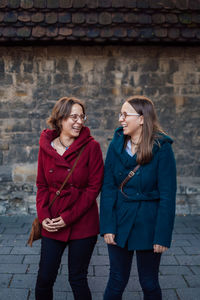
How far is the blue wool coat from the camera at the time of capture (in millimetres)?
2434

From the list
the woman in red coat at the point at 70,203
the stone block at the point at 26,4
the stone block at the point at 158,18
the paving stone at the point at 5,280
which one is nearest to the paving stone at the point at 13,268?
the paving stone at the point at 5,280

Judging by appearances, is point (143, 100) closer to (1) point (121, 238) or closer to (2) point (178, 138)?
(1) point (121, 238)

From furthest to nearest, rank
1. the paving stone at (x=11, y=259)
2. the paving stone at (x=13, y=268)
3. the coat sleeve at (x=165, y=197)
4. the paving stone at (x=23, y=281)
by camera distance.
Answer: the paving stone at (x=11, y=259) < the paving stone at (x=13, y=268) < the paving stone at (x=23, y=281) < the coat sleeve at (x=165, y=197)

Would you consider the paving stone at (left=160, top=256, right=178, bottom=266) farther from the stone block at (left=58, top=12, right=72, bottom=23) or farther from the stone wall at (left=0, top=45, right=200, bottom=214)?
the stone block at (left=58, top=12, right=72, bottom=23)

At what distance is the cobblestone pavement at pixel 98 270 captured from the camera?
135 inches

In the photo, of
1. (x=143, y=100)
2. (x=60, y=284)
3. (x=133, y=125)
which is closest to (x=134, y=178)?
(x=133, y=125)

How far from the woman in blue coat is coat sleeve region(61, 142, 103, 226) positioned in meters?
0.12

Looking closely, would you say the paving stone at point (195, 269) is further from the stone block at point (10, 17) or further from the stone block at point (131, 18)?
the stone block at point (10, 17)

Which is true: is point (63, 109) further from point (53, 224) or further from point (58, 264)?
point (58, 264)

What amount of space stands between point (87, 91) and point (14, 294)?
4.12 meters

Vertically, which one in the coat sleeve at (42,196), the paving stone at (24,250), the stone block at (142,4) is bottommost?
the paving stone at (24,250)

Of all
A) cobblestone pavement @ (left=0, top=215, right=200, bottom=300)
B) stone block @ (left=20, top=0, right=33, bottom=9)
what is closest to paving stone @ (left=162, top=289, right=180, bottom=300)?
cobblestone pavement @ (left=0, top=215, right=200, bottom=300)

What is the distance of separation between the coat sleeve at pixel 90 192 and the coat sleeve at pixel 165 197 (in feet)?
1.63

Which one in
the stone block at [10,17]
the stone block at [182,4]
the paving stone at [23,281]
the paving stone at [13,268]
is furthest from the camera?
the stone block at [182,4]
